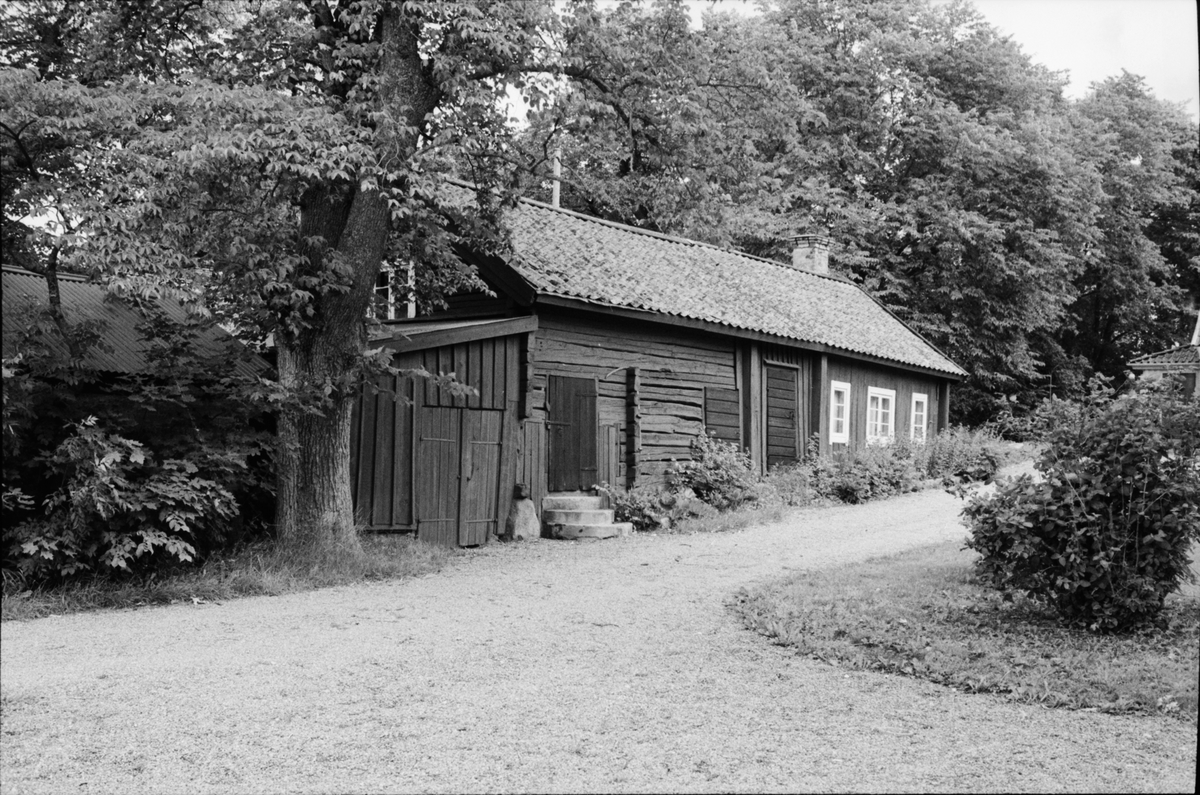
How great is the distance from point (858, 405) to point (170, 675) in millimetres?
16811

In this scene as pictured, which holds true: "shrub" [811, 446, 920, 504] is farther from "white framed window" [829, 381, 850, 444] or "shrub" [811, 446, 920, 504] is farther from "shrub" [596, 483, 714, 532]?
"shrub" [596, 483, 714, 532]

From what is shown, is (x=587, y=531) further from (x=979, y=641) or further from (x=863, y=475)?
(x=979, y=641)

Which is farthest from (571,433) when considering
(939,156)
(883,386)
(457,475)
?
(883,386)

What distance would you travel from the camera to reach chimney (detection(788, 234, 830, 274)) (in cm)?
2395

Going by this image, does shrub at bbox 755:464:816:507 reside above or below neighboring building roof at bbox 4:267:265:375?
below

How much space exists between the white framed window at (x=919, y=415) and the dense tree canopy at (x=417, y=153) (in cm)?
1036

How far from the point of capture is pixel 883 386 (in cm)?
2197

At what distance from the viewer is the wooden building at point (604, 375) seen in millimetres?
12578

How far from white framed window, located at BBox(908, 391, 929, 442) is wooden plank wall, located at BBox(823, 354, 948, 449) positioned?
0.10 m

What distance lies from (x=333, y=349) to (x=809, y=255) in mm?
16134

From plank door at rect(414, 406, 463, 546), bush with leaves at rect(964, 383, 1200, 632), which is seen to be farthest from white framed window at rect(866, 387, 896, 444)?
bush with leaves at rect(964, 383, 1200, 632)

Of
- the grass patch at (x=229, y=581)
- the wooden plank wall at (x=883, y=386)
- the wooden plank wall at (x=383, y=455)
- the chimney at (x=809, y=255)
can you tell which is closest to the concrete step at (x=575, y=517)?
the wooden plank wall at (x=383, y=455)


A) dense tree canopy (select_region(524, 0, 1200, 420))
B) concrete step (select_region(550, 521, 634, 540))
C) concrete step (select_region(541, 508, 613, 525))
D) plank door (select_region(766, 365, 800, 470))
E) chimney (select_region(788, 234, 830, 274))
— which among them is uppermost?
chimney (select_region(788, 234, 830, 274))

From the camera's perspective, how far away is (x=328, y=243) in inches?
415
